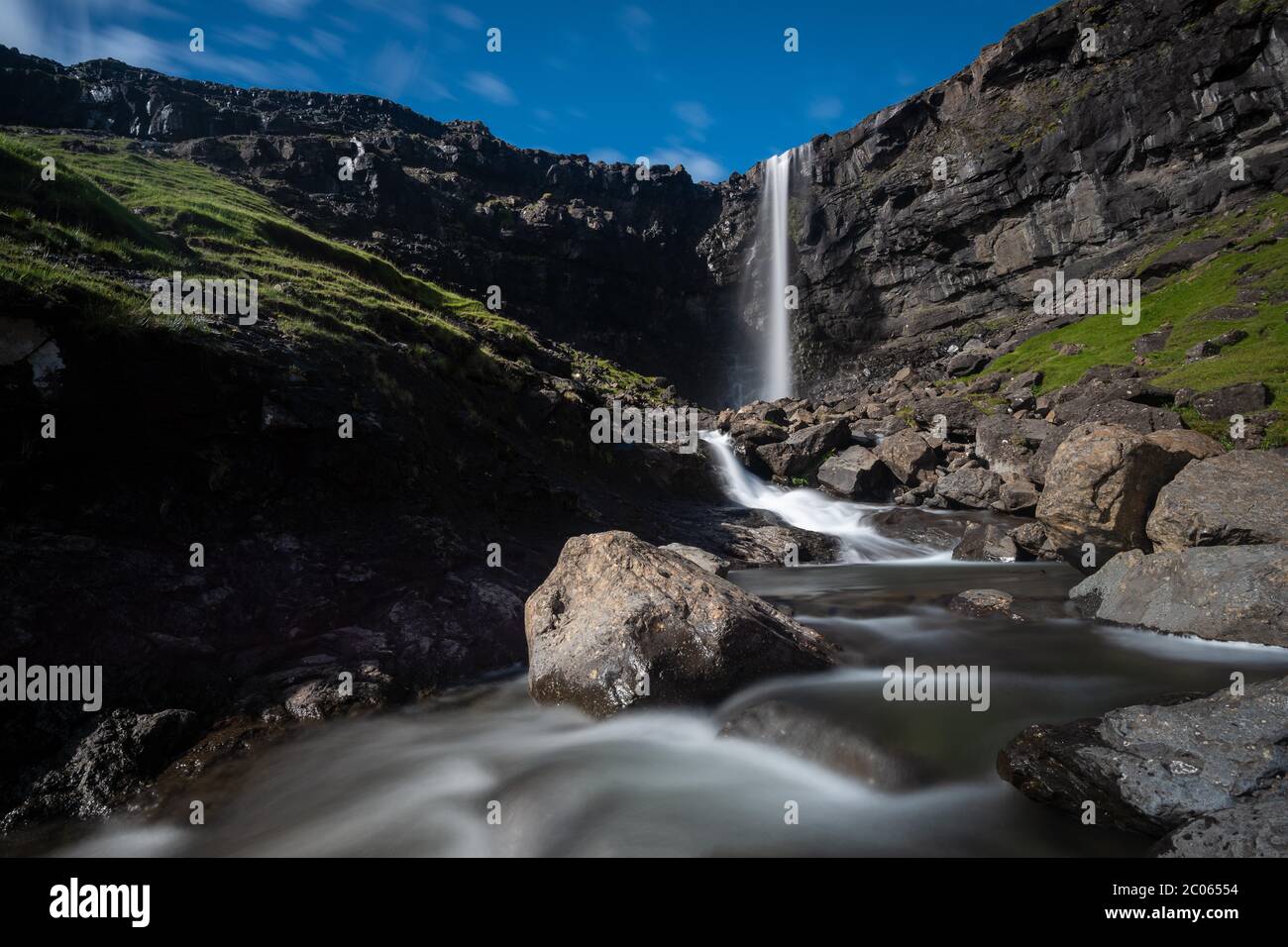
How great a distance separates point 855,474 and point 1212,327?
23.7 m

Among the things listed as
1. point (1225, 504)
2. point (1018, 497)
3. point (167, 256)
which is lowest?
point (1018, 497)

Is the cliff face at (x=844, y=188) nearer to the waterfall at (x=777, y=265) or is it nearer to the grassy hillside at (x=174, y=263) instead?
the waterfall at (x=777, y=265)

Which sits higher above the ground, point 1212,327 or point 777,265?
point 777,265

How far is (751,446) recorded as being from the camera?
112 feet

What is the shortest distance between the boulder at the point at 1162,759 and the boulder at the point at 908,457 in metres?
24.0

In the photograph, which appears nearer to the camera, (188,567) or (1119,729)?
(1119,729)

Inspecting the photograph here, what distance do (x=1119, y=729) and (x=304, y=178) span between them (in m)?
82.0

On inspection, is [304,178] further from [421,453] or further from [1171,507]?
[1171,507]

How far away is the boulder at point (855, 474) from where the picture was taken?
28.6 m

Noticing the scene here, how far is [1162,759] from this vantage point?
16.7ft

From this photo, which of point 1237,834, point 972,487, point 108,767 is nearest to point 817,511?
point 972,487

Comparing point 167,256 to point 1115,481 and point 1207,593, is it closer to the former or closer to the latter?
point 1207,593

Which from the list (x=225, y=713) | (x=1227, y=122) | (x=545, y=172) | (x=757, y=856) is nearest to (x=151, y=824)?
(x=225, y=713)

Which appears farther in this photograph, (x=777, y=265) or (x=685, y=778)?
(x=777, y=265)
